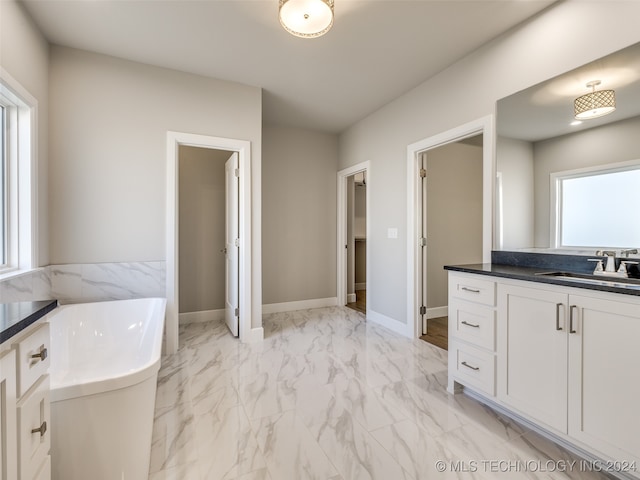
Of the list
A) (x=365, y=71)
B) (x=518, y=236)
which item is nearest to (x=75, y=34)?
(x=365, y=71)

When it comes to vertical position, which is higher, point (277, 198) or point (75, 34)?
point (75, 34)

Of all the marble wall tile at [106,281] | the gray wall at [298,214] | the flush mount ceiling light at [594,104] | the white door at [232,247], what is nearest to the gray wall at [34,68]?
the marble wall tile at [106,281]

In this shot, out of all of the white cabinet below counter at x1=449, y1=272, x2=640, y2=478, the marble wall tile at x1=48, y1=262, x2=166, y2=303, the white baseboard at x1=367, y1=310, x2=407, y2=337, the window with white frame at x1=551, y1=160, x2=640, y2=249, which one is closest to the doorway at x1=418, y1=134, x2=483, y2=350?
the white baseboard at x1=367, y1=310, x2=407, y2=337

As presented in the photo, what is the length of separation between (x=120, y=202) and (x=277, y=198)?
6.57ft

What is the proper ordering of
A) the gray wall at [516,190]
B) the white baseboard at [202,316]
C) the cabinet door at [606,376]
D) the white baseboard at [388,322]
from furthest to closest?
the white baseboard at [202,316], the white baseboard at [388,322], the gray wall at [516,190], the cabinet door at [606,376]

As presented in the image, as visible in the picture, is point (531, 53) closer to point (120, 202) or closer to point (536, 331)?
point (536, 331)

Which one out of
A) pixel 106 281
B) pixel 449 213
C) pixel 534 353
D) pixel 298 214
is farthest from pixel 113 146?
pixel 449 213

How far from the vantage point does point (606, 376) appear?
1.35 meters

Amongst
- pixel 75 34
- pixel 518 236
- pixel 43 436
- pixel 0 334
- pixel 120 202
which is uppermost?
pixel 75 34

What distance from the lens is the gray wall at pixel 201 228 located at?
3.72 m

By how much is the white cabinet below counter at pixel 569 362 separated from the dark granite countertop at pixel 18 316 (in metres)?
2.16

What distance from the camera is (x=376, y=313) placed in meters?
3.75

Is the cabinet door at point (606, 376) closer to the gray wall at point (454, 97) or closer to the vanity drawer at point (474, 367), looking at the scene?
the vanity drawer at point (474, 367)

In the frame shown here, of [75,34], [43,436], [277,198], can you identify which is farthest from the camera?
[277,198]
